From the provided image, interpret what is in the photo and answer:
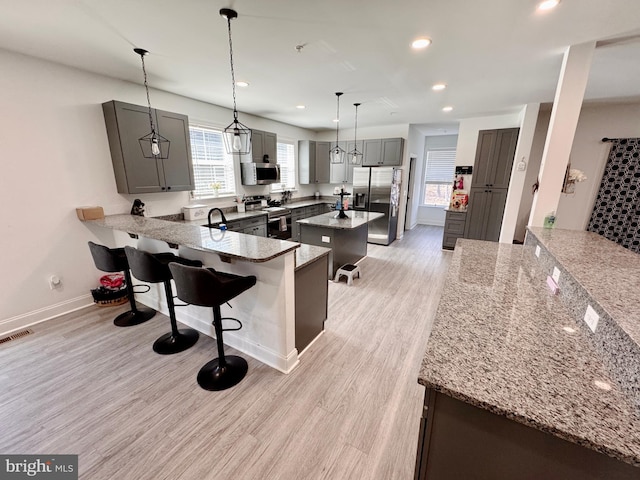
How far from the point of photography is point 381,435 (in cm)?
162

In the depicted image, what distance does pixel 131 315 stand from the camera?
113 inches

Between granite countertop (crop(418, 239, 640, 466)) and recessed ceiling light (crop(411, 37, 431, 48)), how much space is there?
2.07 m

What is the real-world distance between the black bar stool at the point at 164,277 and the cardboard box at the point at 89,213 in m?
1.27

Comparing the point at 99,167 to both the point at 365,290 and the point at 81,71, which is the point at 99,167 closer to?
the point at 81,71

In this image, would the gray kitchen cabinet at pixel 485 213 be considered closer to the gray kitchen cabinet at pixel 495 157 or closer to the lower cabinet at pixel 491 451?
the gray kitchen cabinet at pixel 495 157

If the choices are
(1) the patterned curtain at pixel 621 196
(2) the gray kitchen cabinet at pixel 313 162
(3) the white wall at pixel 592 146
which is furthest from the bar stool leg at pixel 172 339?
(1) the patterned curtain at pixel 621 196

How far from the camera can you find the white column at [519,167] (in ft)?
13.8

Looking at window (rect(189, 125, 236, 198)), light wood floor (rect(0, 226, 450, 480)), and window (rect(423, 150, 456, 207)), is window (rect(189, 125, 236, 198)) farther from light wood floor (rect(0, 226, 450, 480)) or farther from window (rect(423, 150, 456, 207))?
window (rect(423, 150, 456, 207))

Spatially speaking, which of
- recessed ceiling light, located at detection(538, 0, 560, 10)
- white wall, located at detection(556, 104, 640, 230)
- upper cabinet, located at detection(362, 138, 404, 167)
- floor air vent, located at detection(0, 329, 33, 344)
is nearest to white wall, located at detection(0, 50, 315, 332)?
floor air vent, located at detection(0, 329, 33, 344)

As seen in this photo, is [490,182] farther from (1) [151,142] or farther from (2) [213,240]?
(1) [151,142]

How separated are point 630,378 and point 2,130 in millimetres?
4488

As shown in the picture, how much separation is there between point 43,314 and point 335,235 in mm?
3539

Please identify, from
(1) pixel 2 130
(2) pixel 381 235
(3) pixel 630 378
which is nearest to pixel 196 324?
(1) pixel 2 130

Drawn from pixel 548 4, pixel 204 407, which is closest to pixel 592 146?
pixel 548 4
